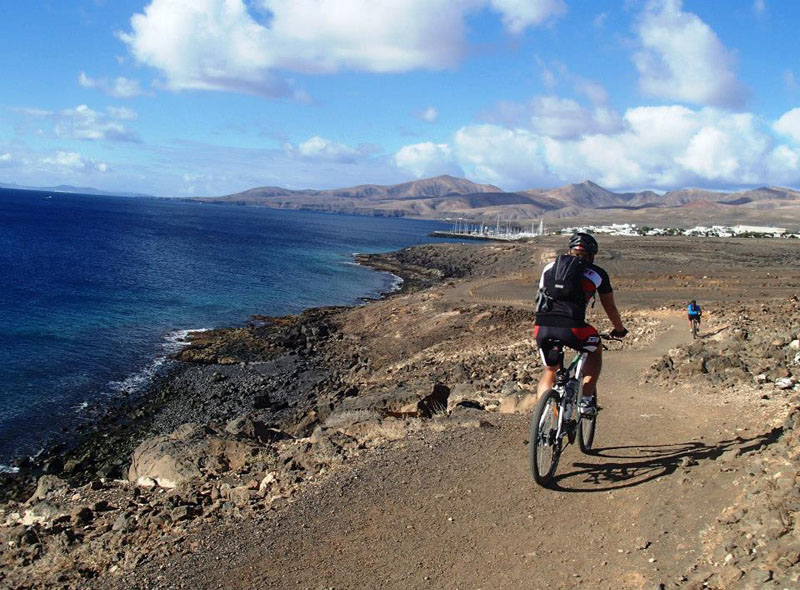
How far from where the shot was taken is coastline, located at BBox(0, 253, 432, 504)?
1664cm

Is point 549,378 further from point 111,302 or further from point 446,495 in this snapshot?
point 111,302

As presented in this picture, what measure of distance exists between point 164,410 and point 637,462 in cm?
1856

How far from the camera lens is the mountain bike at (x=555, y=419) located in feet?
20.3

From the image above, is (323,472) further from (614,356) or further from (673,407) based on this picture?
(614,356)

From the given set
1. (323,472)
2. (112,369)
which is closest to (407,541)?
(323,472)

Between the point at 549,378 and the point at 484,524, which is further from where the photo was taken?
the point at 549,378

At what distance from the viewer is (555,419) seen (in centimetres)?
647

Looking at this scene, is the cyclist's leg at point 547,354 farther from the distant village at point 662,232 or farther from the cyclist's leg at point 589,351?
the distant village at point 662,232

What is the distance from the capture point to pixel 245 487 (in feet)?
24.7

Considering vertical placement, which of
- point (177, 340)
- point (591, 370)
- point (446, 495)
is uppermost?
point (591, 370)

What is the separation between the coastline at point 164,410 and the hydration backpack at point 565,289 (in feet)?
35.7

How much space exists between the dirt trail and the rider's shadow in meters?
0.02

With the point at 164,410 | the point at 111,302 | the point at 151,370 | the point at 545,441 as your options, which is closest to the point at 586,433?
the point at 545,441

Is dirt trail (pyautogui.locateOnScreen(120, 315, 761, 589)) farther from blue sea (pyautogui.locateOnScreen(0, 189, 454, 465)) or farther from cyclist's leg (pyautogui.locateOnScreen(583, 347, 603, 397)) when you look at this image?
blue sea (pyautogui.locateOnScreen(0, 189, 454, 465))
